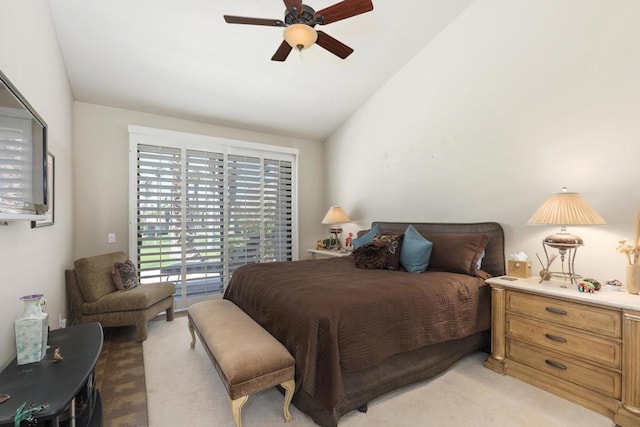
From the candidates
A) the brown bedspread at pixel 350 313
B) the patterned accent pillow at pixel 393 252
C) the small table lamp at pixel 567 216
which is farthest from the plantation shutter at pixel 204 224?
the small table lamp at pixel 567 216

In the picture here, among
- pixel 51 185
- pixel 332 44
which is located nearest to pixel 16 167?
pixel 51 185

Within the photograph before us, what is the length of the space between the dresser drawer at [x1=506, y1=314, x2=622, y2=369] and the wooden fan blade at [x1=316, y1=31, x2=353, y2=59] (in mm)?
2703

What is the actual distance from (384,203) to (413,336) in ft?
8.50

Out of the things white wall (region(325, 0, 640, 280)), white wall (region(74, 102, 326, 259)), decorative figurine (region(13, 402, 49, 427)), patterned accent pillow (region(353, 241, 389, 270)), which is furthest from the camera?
white wall (region(74, 102, 326, 259))

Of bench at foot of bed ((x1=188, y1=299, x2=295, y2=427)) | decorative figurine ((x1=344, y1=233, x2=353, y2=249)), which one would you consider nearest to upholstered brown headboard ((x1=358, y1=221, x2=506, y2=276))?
decorative figurine ((x1=344, y1=233, x2=353, y2=249))

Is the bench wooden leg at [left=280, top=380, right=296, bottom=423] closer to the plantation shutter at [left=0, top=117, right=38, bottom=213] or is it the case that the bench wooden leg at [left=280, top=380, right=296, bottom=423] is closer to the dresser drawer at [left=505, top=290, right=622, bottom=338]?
the plantation shutter at [left=0, top=117, right=38, bottom=213]

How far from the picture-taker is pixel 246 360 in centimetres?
174

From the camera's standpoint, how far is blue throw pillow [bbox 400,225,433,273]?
3.01 meters

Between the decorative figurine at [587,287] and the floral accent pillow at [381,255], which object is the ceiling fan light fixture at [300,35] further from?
the decorative figurine at [587,287]

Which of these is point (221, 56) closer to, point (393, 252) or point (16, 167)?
point (16, 167)

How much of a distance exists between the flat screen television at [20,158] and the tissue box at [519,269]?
3460mm

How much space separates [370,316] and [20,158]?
2118mm

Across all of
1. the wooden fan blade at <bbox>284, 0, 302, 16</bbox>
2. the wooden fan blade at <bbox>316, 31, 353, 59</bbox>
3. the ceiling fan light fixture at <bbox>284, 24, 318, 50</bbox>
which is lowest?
the ceiling fan light fixture at <bbox>284, 24, 318, 50</bbox>

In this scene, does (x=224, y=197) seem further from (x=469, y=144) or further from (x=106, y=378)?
(x=469, y=144)
